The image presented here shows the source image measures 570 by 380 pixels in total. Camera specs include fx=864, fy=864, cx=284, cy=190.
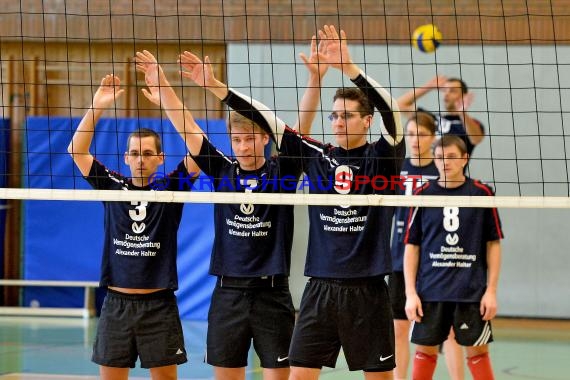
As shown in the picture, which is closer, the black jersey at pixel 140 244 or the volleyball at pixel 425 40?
the black jersey at pixel 140 244

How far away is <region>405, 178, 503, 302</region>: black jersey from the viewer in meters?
5.34

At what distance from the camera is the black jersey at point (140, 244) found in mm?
4574

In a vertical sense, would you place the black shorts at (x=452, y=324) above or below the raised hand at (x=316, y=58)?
below

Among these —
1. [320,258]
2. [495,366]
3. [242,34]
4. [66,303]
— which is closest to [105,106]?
[320,258]

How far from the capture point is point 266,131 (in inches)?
187

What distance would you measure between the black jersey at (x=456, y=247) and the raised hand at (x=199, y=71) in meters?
1.68

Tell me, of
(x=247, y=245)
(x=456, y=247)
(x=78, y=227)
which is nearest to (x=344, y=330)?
(x=247, y=245)

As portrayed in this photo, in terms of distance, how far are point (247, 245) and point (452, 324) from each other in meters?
1.56

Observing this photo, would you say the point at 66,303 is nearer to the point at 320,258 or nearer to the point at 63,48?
the point at 63,48

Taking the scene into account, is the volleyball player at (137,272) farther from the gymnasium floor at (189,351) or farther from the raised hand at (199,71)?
the gymnasium floor at (189,351)

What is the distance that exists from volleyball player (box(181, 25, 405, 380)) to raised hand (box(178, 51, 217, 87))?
0.02 meters

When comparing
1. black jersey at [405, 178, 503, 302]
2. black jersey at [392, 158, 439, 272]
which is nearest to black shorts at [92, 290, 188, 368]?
black jersey at [405, 178, 503, 302]

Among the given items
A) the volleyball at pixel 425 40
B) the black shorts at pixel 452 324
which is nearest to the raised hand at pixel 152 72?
the black shorts at pixel 452 324

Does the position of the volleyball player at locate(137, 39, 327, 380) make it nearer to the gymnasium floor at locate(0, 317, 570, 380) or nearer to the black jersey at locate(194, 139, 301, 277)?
the black jersey at locate(194, 139, 301, 277)
